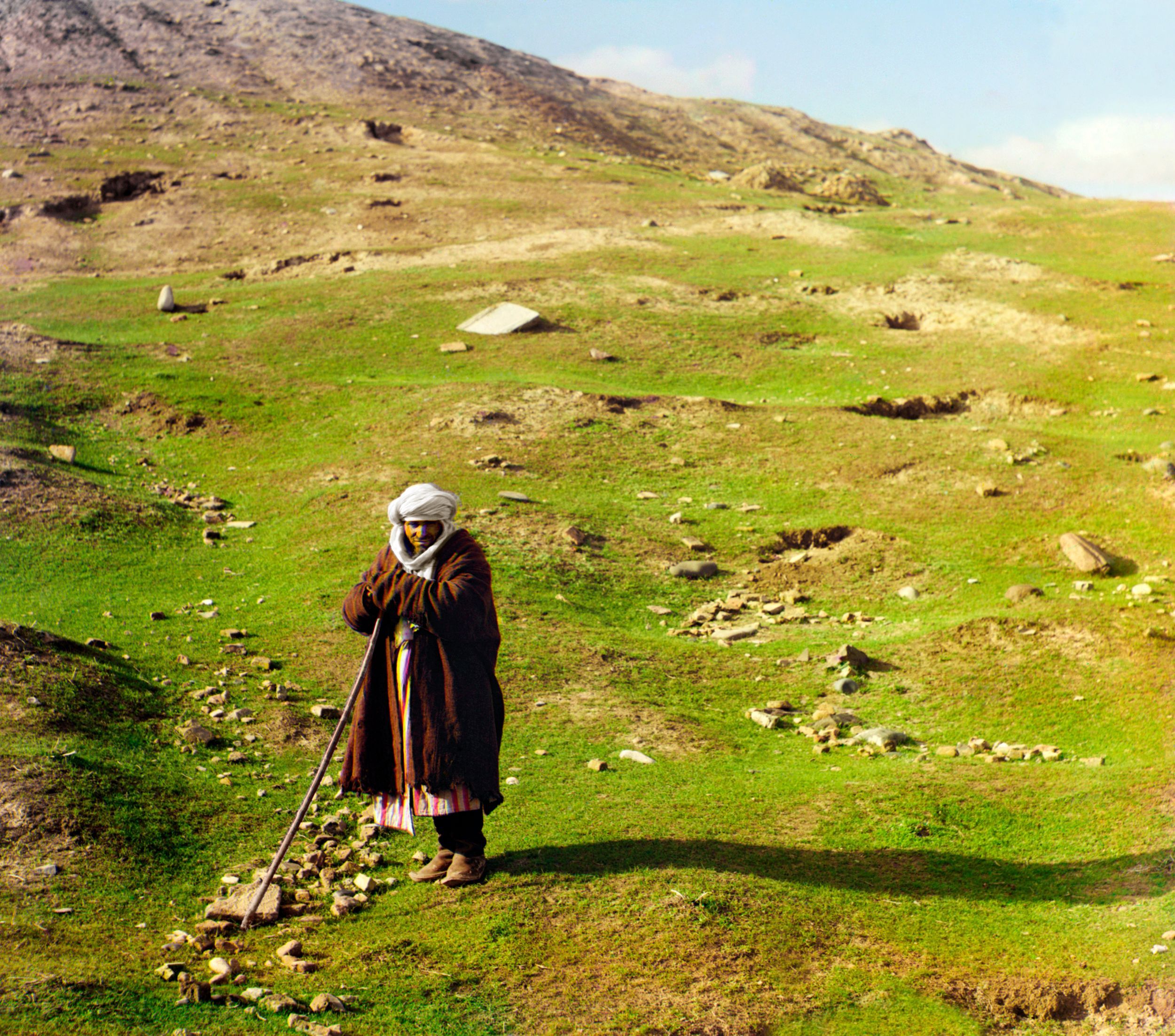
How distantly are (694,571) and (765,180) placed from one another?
22.0 meters

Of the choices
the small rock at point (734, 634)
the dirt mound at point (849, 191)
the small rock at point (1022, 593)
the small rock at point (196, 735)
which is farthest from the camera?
the dirt mound at point (849, 191)

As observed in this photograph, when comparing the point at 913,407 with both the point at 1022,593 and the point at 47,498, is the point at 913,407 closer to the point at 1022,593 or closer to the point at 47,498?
the point at 1022,593

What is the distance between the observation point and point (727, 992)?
15.4 feet

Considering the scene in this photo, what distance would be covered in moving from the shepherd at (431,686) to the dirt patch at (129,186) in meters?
25.6

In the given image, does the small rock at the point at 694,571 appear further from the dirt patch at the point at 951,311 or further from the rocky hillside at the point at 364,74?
the rocky hillside at the point at 364,74

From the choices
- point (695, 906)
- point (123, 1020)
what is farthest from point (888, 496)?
point (123, 1020)

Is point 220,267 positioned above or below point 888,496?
above

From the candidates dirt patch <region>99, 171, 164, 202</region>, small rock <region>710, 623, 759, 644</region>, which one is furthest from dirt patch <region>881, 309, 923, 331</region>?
dirt patch <region>99, 171, 164, 202</region>

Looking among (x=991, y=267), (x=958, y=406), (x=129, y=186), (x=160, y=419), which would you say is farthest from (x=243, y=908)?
(x=129, y=186)

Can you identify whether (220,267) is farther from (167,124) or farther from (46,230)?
(167,124)

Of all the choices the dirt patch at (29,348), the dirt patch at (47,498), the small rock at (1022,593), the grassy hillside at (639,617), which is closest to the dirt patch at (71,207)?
the grassy hillside at (639,617)

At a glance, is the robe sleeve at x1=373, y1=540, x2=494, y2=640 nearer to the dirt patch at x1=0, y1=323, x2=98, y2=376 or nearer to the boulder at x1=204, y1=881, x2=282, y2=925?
the boulder at x1=204, y1=881, x2=282, y2=925

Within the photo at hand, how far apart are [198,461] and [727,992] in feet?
37.0

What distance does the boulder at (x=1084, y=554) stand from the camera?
1072 centimetres
